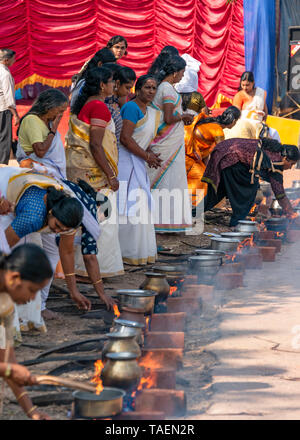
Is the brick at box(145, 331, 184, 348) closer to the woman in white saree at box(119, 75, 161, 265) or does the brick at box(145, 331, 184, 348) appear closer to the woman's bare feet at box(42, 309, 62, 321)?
the woman's bare feet at box(42, 309, 62, 321)

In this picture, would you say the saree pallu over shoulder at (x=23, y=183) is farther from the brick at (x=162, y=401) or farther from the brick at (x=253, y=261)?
the brick at (x=253, y=261)

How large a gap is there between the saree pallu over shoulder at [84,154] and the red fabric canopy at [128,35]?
8.01 m

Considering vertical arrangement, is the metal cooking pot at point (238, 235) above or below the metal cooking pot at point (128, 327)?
above

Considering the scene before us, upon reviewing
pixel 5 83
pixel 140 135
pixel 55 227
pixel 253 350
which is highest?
pixel 5 83

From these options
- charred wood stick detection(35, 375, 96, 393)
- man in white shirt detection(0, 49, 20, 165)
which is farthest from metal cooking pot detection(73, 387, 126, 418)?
man in white shirt detection(0, 49, 20, 165)

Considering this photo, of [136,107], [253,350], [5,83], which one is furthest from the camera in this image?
[5,83]

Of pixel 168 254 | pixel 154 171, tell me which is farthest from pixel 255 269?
pixel 154 171

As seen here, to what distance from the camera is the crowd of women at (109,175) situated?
12.0 feet

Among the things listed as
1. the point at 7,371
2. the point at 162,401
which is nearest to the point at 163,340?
the point at 162,401

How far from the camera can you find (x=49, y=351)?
12.3 ft

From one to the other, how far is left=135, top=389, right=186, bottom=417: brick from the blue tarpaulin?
31.5 feet

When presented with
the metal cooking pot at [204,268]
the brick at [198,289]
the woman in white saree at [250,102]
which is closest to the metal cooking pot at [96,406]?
the brick at [198,289]

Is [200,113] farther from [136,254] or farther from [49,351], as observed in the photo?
[49,351]
